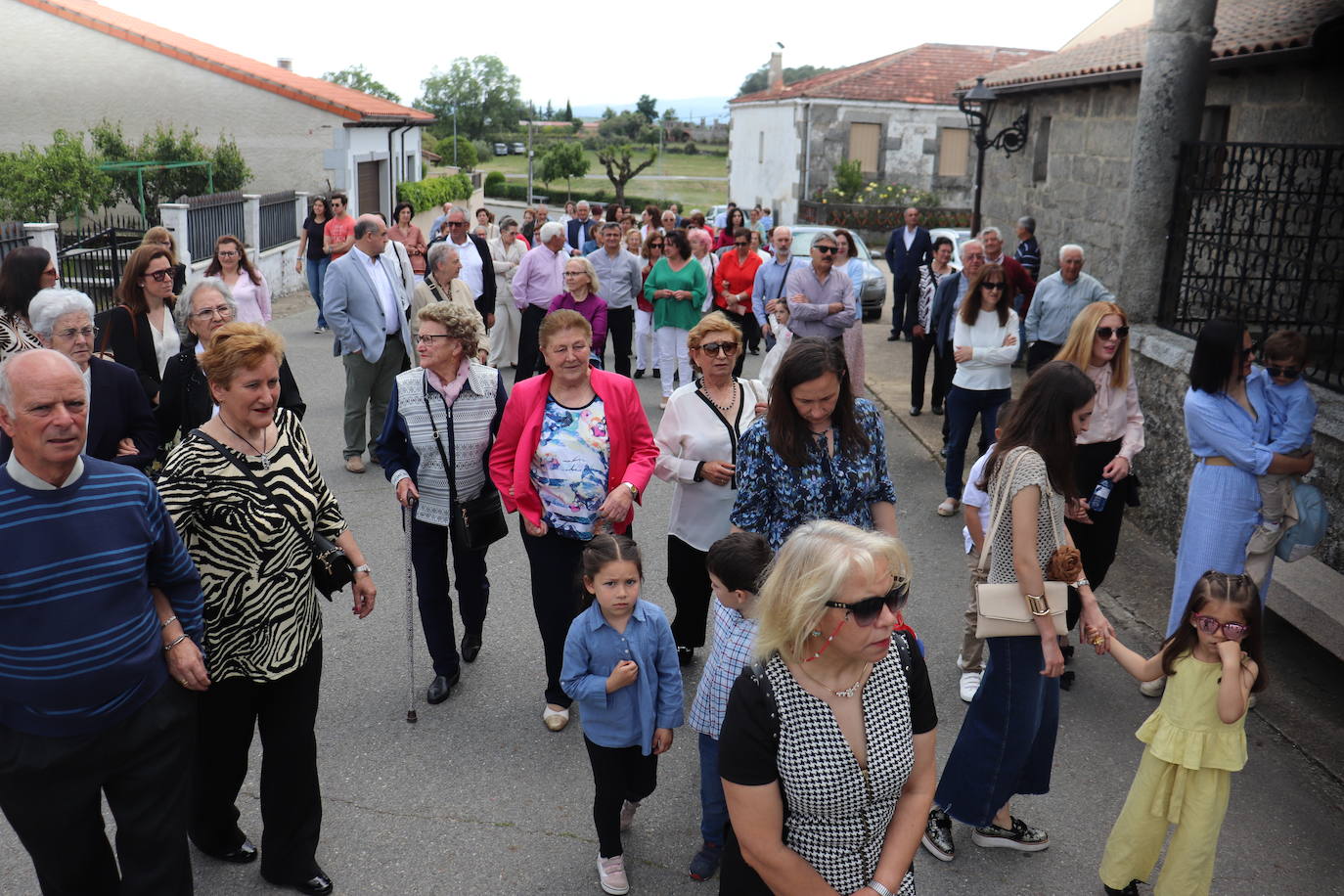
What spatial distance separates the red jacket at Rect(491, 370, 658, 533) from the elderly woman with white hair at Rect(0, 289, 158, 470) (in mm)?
1551

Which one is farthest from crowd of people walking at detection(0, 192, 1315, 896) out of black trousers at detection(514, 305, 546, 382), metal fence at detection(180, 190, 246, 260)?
metal fence at detection(180, 190, 246, 260)

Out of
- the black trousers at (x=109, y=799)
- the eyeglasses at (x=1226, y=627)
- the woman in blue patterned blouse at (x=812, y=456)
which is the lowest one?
the black trousers at (x=109, y=799)

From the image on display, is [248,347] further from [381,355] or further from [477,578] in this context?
[381,355]

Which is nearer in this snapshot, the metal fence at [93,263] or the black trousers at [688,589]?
the black trousers at [688,589]

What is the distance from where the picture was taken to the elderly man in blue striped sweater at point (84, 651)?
2836mm

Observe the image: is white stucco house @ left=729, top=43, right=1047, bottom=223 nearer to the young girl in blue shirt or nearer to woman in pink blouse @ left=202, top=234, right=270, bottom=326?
woman in pink blouse @ left=202, top=234, right=270, bottom=326

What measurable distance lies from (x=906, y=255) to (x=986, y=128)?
204 centimetres

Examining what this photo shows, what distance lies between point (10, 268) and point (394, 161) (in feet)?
86.6

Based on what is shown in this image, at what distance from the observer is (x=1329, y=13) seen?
25.6 ft

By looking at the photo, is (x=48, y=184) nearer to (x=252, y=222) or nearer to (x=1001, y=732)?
(x=252, y=222)

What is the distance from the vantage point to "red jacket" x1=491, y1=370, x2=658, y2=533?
4613mm

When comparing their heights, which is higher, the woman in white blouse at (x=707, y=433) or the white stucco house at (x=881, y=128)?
the white stucco house at (x=881, y=128)

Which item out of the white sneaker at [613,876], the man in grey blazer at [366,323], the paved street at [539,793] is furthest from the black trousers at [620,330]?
the white sneaker at [613,876]

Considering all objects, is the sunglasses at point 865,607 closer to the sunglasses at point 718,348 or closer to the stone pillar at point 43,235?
the sunglasses at point 718,348
